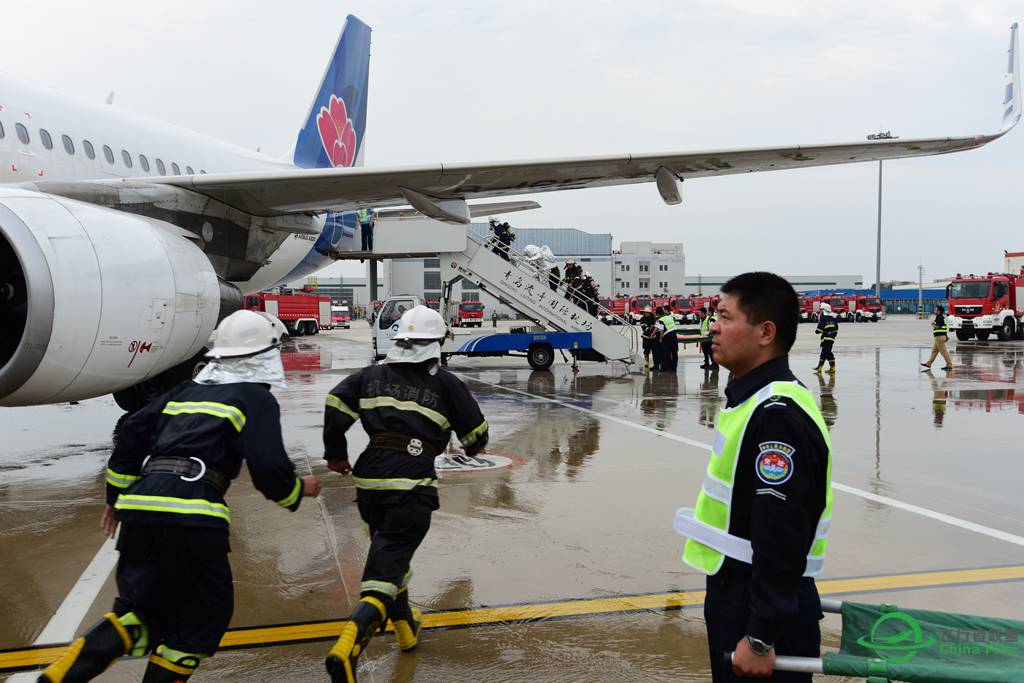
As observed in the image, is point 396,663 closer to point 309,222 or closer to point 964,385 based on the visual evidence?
Answer: point 309,222

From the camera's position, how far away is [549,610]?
4.64 metres

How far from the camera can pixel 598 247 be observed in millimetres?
108750

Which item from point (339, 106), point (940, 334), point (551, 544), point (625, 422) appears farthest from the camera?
point (940, 334)

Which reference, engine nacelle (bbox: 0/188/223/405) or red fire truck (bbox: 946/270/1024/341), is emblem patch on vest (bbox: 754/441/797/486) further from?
red fire truck (bbox: 946/270/1024/341)

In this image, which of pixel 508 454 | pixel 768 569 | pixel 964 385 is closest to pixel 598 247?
pixel 964 385

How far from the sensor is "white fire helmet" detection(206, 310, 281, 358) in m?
3.63

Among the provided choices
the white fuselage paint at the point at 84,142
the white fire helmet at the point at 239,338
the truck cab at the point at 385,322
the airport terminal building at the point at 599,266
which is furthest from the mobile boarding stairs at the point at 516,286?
the airport terminal building at the point at 599,266

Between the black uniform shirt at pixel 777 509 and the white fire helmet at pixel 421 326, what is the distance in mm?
1943

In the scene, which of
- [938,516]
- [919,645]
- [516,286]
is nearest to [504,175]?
[938,516]

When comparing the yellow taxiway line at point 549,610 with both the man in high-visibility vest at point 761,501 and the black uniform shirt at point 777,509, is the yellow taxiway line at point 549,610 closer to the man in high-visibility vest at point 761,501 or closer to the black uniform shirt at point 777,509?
the man in high-visibility vest at point 761,501

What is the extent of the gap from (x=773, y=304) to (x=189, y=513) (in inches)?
93.6

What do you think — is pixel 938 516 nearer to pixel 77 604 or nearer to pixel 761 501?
pixel 761 501

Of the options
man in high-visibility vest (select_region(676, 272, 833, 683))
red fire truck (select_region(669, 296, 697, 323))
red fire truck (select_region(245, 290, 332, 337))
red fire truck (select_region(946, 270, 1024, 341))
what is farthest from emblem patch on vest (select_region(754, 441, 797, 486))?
red fire truck (select_region(669, 296, 697, 323))

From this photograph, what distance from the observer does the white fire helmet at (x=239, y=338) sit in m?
3.63
